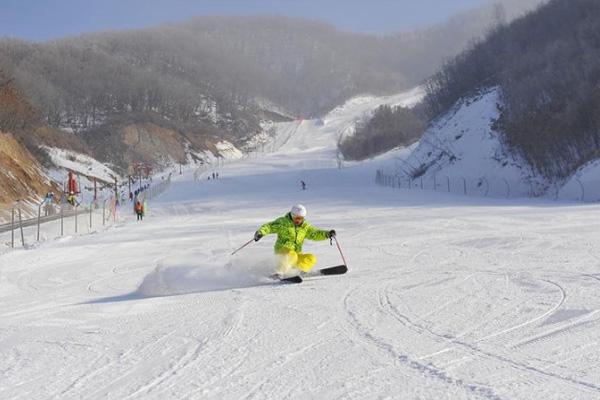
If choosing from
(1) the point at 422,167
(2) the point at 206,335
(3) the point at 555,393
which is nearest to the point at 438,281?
(2) the point at 206,335

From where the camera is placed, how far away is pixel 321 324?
24.3ft

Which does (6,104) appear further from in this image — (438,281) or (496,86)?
(438,281)

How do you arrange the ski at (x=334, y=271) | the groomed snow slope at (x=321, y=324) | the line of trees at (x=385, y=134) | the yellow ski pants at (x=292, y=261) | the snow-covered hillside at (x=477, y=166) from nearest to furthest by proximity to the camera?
the groomed snow slope at (x=321, y=324) < the yellow ski pants at (x=292, y=261) < the ski at (x=334, y=271) < the snow-covered hillside at (x=477, y=166) < the line of trees at (x=385, y=134)

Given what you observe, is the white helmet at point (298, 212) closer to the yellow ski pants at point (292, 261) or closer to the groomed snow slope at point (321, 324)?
the yellow ski pants at point (292, 261)

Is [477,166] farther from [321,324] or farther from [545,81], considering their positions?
[321,324]

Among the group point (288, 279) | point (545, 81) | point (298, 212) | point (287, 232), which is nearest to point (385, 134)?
point (545, 81)

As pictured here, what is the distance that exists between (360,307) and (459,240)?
886 cm

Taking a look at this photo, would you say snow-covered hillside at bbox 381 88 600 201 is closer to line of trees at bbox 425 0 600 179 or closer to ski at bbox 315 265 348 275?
line of trees at bbox 425 0 600 179

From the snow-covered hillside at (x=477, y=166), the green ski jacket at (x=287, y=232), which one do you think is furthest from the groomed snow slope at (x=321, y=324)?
the snow-covered hillside at (x=477, y=166)

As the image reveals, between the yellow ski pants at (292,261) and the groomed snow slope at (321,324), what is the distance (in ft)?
0.93

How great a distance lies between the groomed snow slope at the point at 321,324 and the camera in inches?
205

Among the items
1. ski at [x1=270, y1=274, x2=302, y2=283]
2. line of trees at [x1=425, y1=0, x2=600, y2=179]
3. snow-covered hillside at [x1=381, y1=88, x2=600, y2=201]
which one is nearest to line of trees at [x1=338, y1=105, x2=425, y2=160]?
line of trees at [x1=425, y1=0, x2=600, y2=179]

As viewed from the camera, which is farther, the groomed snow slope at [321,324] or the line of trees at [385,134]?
the line of trees at [385,134]

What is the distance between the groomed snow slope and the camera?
5195 mm
